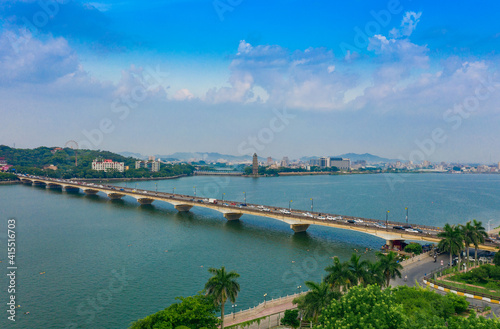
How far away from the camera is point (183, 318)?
19109 millimetres

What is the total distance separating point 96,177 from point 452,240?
164 metres

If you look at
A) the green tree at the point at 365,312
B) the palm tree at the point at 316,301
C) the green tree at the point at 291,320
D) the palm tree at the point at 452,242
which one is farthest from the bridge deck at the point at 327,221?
the green tree at the point at 365,312

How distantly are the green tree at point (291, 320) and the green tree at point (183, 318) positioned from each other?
5.56 metres

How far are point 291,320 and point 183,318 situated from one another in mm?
8273

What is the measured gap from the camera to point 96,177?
543 feet

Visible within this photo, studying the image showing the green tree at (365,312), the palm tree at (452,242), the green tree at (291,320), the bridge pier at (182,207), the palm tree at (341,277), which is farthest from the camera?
the bridge pier at (182,207)

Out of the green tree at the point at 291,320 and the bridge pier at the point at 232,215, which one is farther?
the bridge pier at the point at 232,215

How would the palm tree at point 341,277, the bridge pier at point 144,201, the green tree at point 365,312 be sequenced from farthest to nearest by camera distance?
the bridge pier at point 144,201, the palm tree at point 341,277, the green tree at point 365,312

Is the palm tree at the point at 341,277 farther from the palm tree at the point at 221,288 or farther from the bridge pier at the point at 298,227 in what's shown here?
the bridge pier at the point at 298,227

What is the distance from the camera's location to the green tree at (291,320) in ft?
76.1

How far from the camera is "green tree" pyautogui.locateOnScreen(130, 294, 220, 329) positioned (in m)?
18.7

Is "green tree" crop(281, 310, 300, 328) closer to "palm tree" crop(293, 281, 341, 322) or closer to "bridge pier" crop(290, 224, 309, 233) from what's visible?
"palm tree" crop(293, 281, 341, 322)

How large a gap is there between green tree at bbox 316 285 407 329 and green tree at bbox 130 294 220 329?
7167 millimetres

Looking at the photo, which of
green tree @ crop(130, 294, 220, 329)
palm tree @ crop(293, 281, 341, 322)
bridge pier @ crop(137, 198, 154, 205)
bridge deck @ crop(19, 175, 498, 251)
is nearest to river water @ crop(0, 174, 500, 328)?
bridge deck @ crop(19, 175, 498, 251)
